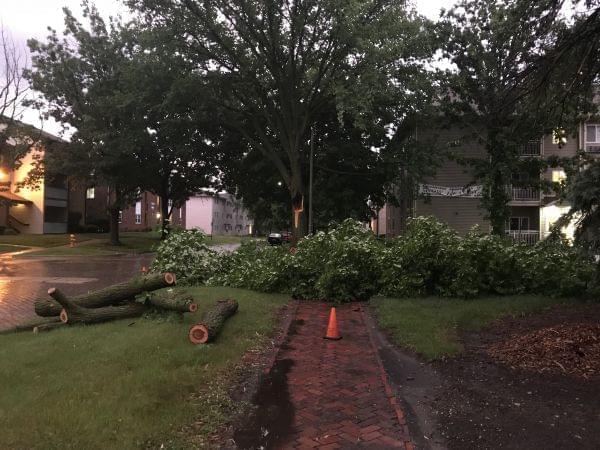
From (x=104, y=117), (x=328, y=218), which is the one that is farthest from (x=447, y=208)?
(x=104, y=117)

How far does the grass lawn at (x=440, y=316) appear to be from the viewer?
718 cm

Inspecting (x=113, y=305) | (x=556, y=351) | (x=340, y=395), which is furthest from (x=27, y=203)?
(x=556, y=351)

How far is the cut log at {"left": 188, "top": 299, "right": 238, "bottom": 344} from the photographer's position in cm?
669

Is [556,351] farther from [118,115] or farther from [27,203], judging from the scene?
[27,203]

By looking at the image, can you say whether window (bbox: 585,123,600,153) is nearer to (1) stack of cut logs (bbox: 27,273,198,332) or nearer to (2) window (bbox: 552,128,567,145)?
(2) window (bbox: 552,128,567,145)

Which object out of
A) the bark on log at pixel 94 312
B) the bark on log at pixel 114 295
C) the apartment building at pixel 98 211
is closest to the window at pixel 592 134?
the bark on log at pixel 114 295

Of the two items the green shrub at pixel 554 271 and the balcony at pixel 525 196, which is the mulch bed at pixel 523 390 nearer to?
the green shrub at pixel 554 271

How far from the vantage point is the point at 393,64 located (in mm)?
20656

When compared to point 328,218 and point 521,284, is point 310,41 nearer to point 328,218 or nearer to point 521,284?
point 328,218

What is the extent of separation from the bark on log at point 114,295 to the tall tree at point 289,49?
40.1 ft

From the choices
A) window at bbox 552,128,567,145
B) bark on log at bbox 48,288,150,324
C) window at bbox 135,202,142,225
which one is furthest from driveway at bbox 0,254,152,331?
window at bbox 135,202,142,225

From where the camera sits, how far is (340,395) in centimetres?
531

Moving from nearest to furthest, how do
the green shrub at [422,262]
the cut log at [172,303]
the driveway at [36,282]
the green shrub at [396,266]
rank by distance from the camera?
the cut log at [172,303] < the driveway at [36,282] < the green shrub at [396,266] < the green shrub at [422,262]

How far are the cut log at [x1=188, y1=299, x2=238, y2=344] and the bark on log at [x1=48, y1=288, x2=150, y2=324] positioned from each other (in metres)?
1.27
